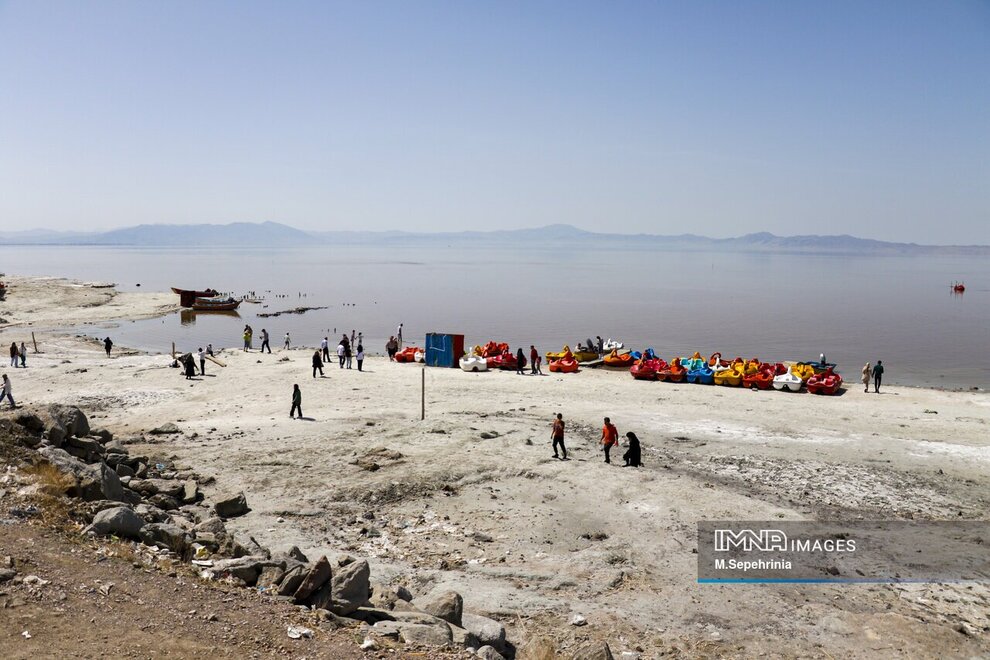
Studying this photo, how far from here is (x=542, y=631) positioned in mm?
8914

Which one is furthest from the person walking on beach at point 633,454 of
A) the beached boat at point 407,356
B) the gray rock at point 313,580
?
the beached boat at point 407,356

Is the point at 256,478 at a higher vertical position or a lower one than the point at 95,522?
lower

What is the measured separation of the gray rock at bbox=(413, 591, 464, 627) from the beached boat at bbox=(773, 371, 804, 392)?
20943 mm

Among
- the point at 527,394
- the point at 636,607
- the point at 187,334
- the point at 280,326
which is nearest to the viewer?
the point at 636,607

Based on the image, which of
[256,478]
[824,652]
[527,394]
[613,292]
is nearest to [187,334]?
[527,394]

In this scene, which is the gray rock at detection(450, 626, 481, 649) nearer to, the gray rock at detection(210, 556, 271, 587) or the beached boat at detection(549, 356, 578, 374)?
the gray rock at detection(210, 556, 271, 587)

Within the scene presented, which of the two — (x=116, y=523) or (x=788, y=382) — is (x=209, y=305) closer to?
(x=788, y=382)

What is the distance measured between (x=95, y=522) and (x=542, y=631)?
5955mm

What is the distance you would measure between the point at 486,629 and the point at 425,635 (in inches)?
43.3

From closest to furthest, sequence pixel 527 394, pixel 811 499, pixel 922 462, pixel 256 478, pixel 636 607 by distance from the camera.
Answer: pixel 636 607 < pixel 811 499 < pixel 256 478 < pixel 922 462 < pixel 527 394

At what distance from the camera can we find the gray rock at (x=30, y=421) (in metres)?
12.8

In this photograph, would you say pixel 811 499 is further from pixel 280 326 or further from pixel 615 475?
pixel 280 326

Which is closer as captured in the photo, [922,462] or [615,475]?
[615,475]

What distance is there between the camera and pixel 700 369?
28.2m
